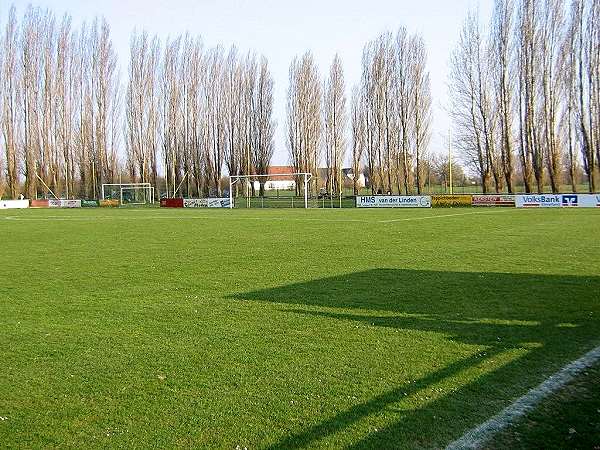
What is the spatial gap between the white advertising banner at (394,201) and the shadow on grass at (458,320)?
32.5 m

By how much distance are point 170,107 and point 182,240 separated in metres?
50.8

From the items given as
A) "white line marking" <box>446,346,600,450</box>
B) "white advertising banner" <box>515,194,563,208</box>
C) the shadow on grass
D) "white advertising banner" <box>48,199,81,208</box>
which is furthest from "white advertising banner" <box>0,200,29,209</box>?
"white line marking" <box>446,346,600,450</box>

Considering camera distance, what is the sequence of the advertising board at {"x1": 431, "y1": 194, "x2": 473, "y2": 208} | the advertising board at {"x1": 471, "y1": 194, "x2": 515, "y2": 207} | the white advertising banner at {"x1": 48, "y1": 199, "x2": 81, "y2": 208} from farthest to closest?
the white advertising banner at {"x1": 48, "y1": 199, "x2": 81, "y2": 208} < the advertising board at {"x1": 431, "y1": 194, "x2": 473, "y2": 208} < the advertising board at {"x1": 471, "y1": 194, "x2": 515, "y2": 207}

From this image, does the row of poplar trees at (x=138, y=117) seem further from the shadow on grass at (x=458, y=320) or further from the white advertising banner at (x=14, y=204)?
the shadow on grass at (x=458, y=320)

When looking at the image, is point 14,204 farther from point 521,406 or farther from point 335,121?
point 521,406

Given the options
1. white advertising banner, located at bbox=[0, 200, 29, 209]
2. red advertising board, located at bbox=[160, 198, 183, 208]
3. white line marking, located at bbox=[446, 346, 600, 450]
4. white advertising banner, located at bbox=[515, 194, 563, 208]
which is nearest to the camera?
white line marking, located at bbox=[446, 346, 600, 450]

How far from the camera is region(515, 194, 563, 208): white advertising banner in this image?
38688 mm

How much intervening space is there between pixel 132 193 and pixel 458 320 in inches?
2233

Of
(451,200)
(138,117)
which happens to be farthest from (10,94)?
(451,200)

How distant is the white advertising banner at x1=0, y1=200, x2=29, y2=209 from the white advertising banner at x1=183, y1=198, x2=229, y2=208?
1706 centimetres

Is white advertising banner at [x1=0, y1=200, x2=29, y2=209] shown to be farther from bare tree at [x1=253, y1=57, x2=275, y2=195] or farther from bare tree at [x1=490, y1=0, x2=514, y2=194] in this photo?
bare tree at [x1=490, y1=0, x2=514, y2=194]

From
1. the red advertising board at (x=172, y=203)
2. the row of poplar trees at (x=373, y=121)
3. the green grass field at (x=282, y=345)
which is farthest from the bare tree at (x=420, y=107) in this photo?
the green grass field at (x=282, y=345)

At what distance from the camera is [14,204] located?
58125mm

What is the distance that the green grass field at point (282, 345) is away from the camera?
173 inches
